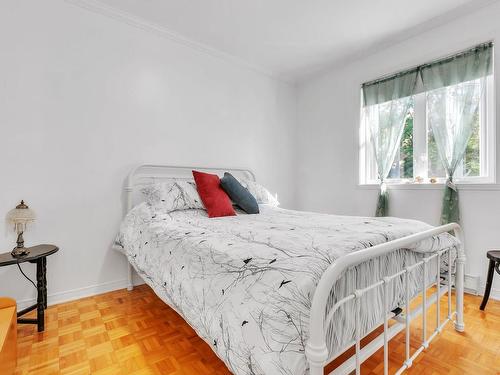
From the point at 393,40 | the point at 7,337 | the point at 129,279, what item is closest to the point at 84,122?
the point at 129,279

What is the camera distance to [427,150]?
8.71 ft

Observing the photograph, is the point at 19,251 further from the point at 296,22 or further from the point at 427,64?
the point at 427,64

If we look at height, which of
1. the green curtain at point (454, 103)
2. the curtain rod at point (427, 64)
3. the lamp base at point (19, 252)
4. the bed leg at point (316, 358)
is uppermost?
the curtain rod at point (427, 64)

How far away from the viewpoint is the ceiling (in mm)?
2258

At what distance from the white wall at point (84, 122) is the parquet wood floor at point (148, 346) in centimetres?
56

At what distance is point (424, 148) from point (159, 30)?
2906 millimetres

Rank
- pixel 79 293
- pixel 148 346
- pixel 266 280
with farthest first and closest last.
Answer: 1. pixel 79 293
2. pixel 148 346
3. pixel 266 280

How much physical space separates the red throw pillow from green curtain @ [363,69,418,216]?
1700 mm

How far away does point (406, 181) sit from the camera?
279 cm

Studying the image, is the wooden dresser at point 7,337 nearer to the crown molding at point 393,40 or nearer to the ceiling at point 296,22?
the ceiling at point 296,22

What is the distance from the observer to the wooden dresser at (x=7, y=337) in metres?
1.16

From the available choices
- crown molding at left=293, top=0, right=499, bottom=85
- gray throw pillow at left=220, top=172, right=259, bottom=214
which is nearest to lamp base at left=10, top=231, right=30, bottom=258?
gray throw pillow at left=220, top=172, right=259, bottom=214

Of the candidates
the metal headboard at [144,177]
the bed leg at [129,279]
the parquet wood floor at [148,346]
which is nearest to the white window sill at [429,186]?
the parquet wood floor at [148,346]

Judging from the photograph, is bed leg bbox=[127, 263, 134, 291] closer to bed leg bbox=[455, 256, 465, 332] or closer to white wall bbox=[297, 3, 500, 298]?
white wall bbox=[297, 3, 500, 298]
